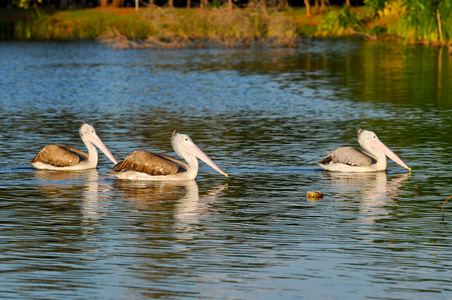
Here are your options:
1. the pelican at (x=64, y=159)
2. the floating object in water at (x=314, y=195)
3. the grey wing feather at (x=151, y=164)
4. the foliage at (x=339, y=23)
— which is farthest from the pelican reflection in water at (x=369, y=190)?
the foliage at (x=339, y=23)

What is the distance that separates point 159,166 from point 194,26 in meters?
44.8

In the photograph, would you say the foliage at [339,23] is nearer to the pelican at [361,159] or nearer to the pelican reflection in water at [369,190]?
the pelican at [361,159]

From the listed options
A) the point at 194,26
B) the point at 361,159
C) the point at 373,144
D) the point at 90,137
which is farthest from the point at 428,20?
the point at 90,137

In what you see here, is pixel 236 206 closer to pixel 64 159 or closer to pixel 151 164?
pixel 151 164

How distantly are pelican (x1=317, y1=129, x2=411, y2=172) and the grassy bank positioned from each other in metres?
39.7

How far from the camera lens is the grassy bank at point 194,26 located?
185 feet

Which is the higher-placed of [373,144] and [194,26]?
[194,26]

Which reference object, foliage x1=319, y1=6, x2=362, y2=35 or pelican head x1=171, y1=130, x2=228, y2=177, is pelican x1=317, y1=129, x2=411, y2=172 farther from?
foliage x1=319, y1=6, x2=362, y2=35

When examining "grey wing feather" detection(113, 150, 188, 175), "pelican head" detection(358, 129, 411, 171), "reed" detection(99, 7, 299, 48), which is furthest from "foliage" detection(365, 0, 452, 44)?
"grey wing feather" detection(113, 150, 188, 175)

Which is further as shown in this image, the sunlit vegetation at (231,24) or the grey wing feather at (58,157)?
the sunlit vegetation at (231,24)

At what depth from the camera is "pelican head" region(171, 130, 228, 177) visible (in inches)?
569

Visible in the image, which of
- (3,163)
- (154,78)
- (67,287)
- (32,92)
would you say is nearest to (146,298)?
(67,287)

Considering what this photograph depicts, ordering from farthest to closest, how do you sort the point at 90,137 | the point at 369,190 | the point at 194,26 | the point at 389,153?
the point at 194,26 → the point at 90,137 → the point at 389,153 → the point at 369,190

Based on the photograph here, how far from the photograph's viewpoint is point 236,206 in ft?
40.1
